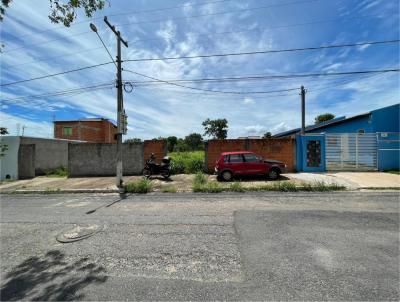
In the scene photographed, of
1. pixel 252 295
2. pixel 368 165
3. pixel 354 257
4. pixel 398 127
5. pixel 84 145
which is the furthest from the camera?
pixel 398 127

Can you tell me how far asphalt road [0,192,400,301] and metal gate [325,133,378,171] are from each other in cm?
845

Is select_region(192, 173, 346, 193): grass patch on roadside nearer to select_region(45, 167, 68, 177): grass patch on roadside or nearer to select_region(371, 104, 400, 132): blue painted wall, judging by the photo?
select_region(371, 104, 400, 132): blue painted wall

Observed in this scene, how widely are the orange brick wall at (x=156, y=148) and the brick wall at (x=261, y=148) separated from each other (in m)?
3.05

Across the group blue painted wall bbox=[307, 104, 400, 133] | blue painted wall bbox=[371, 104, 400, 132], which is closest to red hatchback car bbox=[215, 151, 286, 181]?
blue painted wall bbox=[307, 104, 400, 133]

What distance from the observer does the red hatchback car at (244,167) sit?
1266 cm

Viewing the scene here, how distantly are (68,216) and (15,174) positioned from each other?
43.6 feet

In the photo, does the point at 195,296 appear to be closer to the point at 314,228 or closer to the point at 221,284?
the point at 221,284

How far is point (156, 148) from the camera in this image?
640 inches

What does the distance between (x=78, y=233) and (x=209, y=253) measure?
3.19 meters

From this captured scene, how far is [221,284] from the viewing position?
325 centimetres

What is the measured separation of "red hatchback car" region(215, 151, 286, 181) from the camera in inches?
499

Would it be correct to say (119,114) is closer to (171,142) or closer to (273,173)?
(273,173)

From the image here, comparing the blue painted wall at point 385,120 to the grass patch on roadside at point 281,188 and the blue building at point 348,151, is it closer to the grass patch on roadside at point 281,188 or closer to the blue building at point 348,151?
the blue building at point 348,151

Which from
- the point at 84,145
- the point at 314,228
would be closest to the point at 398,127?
the point at 314,228
